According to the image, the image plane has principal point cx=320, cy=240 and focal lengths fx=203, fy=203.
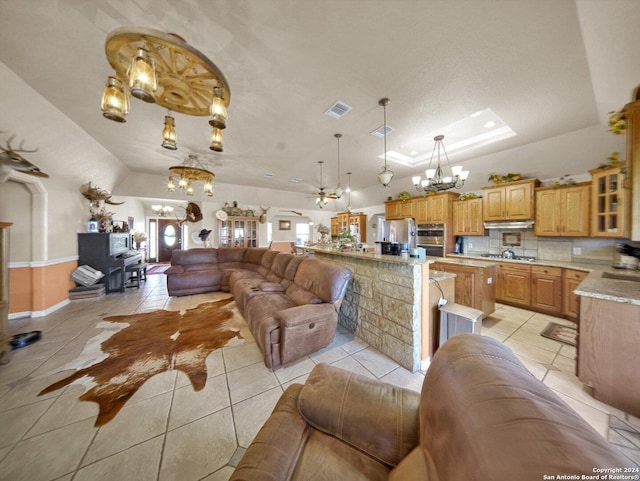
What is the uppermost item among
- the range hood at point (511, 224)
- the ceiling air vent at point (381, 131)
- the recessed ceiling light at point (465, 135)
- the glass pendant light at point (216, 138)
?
the recessed ceiling light at point (465, 135)

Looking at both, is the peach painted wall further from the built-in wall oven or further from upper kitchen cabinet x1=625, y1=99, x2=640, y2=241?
the built-in wall oven

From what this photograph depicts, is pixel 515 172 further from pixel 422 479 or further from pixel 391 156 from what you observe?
pixel 422 479

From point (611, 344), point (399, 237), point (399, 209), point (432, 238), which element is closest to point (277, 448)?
point (611, 344)

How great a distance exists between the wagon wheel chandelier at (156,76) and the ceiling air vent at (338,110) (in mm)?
1510

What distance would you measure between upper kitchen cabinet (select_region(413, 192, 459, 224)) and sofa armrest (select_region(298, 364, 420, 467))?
5115mm

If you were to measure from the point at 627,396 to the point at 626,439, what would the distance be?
1.34 feet

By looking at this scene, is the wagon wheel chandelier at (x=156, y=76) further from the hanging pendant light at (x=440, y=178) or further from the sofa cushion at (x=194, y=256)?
the sofa cushion at (x=194, y=256)

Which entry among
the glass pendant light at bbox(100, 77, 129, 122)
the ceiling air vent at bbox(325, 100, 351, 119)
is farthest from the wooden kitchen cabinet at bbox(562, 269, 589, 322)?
the glass pendant light at bbox(100, 77, 129, 122)

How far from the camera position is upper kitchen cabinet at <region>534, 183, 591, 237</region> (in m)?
3.43

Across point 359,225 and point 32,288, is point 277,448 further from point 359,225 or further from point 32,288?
point 359,225

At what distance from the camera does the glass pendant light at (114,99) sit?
1492mm

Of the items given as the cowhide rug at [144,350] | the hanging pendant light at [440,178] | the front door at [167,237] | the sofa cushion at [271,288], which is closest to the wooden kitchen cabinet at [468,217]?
the hanging pendant light at [440,178]

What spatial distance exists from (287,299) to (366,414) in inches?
79.5

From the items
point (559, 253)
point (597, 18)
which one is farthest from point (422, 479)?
point (559, 253)
